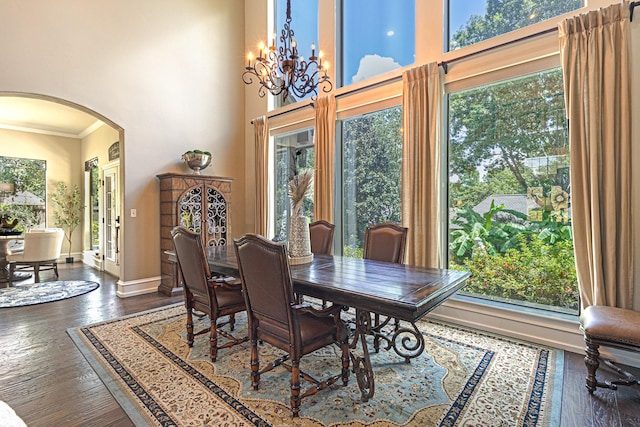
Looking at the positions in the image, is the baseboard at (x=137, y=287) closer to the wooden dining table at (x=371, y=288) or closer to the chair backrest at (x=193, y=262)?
the chair backrest at (x=193, y=262)

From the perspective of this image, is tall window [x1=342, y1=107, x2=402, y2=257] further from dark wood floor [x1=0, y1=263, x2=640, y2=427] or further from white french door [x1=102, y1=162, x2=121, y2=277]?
white french door [x1=102, y1=162, x2=121, y2=277]

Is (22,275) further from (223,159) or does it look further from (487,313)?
(487,313)

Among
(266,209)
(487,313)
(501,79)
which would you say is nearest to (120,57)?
(266,209)

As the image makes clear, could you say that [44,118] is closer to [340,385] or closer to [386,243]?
[386,243]

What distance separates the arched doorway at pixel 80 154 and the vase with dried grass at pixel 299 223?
4.36 meters

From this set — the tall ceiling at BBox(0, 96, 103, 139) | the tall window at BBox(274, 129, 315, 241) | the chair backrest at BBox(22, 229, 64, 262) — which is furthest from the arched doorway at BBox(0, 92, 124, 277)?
the tall window at BBox(274, 129, 315, 241)

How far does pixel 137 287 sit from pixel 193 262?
8.80 feet

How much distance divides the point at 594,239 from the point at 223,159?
5242mm

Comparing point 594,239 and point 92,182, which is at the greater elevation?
point 92,182

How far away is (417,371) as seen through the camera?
239cm

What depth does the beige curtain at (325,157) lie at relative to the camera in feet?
14.5

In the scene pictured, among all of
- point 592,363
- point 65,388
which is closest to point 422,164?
point 592,363

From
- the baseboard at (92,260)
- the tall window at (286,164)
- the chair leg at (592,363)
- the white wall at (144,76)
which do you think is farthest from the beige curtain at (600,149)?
Result: the baseboard at (92,260)

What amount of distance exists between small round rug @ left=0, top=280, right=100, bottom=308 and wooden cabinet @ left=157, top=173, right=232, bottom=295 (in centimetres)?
127
